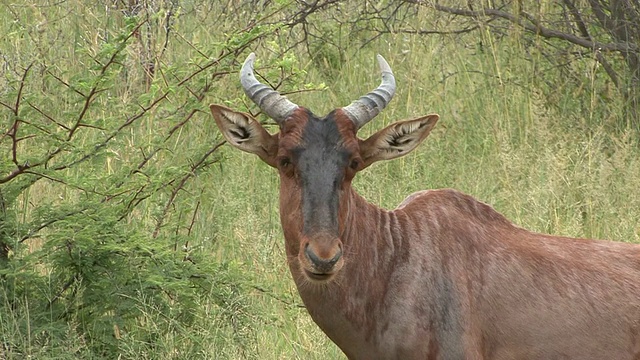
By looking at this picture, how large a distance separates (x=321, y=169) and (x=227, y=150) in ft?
13.2

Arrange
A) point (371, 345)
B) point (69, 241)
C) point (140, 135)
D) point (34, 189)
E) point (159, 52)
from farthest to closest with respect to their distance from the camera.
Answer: point (159, 52) → point (140, 135) → point (34, 189) → point (69, 241) → point (371, 345)

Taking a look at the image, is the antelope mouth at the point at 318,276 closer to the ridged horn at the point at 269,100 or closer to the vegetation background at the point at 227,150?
the ridged horn at the point at 269,100

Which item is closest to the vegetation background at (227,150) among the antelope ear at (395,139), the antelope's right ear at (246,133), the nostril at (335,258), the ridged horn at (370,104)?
the antelope's right ear at (246,133)

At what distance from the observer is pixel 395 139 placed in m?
5.97

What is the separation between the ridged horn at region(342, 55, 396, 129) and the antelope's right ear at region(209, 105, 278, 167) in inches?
15.4

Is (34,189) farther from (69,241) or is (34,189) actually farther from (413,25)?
(413,25)

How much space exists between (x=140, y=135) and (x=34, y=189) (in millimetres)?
→ 1010

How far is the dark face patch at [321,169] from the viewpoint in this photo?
5492 mm

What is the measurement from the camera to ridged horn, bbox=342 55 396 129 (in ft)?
19.1

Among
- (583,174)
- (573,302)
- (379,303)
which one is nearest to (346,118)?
(379,303)

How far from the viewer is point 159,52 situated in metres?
10.3

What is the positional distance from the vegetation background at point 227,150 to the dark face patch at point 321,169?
5.22 feet

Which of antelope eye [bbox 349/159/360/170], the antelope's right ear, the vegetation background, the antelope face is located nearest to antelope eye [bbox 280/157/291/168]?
the antelope face

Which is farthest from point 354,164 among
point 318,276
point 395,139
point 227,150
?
point 227,150
